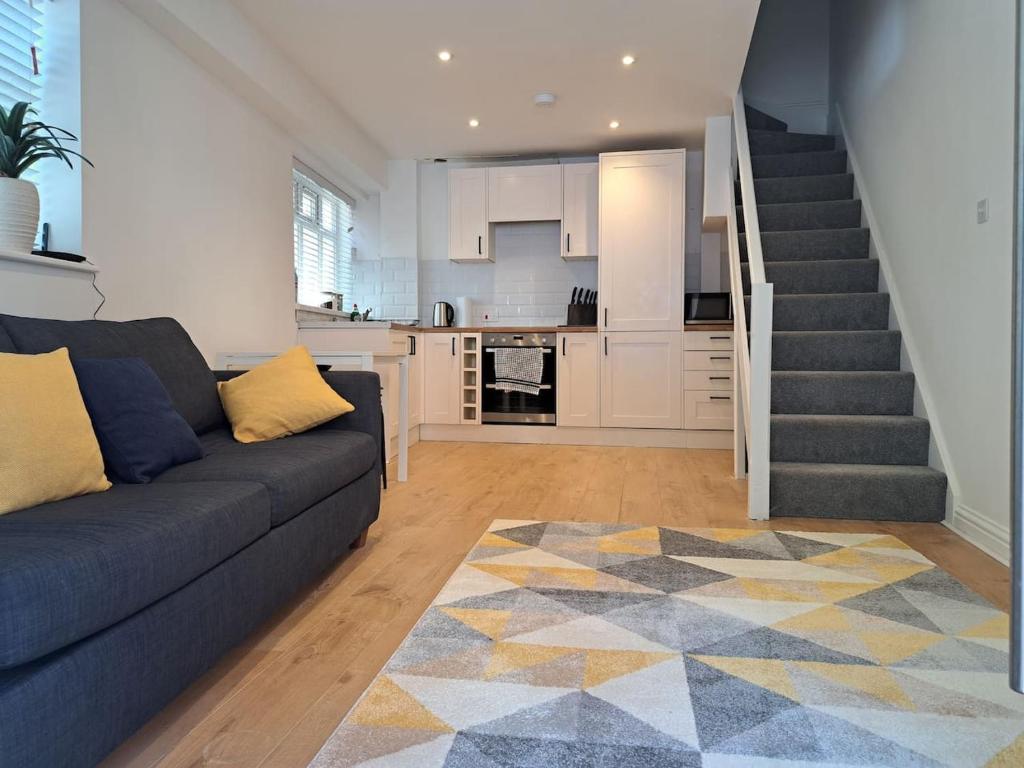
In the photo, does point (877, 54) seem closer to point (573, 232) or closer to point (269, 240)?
point (573, 232)

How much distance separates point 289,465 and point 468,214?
4.06 meters

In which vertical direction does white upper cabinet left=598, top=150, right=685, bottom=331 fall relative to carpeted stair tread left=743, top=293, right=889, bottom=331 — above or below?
above

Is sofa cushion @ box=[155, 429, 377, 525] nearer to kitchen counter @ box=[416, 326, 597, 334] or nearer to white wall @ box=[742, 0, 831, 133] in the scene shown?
kitchen counter @ box=[416, 326, 597, 334]

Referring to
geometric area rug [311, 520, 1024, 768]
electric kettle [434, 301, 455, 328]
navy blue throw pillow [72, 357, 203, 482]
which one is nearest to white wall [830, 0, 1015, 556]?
geometric area rug [311, 520, 1024, 768]

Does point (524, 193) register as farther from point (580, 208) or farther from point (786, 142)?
point (786, 142)

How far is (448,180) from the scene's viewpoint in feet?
18.6

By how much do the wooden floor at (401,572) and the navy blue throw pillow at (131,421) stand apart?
560 mm

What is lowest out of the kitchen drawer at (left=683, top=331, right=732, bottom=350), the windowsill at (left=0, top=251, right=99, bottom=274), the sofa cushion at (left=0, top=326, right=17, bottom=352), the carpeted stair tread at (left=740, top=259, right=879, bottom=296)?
the sofa cushion at (left=0, top=326, right=17, bottom=352)

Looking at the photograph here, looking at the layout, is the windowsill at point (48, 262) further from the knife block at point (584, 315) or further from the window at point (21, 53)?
the knife block at point (584, 315)

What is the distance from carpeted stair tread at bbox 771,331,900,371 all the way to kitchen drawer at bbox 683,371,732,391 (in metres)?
1.23

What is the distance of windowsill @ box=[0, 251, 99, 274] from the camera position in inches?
86.5

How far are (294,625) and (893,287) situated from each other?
3594 mm

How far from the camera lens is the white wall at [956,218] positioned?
2.48m

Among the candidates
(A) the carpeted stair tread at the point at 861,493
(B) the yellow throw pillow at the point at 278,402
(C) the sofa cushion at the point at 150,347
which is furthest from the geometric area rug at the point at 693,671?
(C) the sofa cushion at the point at 150,347
